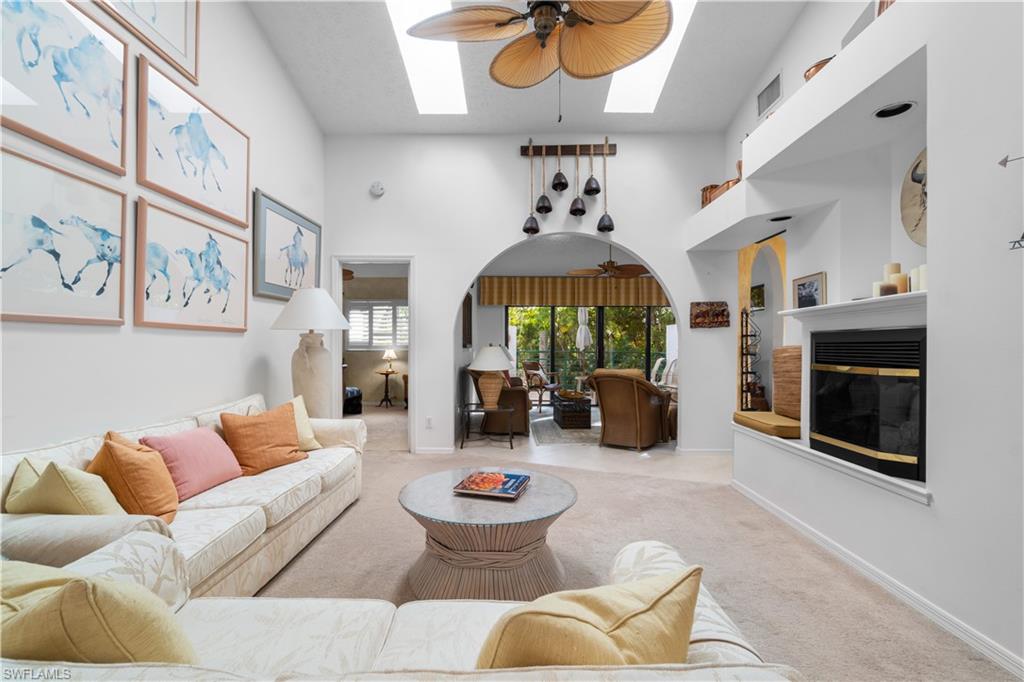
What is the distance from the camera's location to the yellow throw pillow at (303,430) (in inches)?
121

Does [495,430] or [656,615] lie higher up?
[656,615]

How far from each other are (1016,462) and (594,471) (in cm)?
297

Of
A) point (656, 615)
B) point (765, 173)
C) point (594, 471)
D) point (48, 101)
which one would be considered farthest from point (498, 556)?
point (765, 173)

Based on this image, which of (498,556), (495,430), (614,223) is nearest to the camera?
(498,556)

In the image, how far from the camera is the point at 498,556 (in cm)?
198

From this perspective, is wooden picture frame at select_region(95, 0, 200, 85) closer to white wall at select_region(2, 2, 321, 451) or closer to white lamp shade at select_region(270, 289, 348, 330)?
white wall at select_region(2, 2, 321, 451)

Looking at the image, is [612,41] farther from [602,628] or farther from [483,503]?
[602,628]

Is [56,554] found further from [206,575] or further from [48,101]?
[48,101]

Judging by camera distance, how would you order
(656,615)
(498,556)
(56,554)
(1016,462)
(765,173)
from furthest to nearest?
(765,173) → (498,556) → (1016,462) → (56,554) → (656,615)

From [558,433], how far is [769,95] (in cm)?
446

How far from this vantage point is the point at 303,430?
3.10m

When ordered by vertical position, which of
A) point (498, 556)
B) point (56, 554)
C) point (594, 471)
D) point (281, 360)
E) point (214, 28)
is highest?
point (214, 28)

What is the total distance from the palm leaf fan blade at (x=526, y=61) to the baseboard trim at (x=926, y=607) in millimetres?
2995

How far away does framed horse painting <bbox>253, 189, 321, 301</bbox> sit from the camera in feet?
12.2
